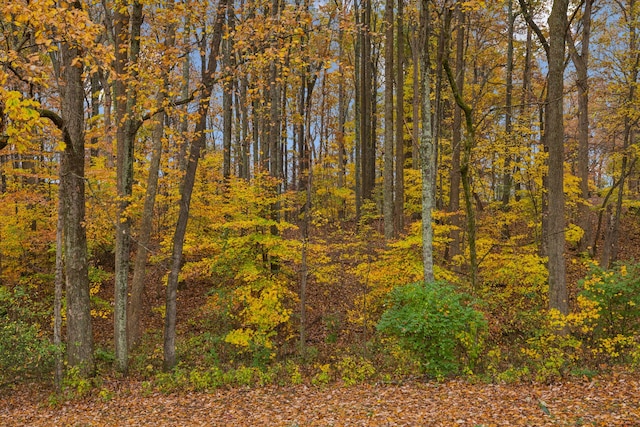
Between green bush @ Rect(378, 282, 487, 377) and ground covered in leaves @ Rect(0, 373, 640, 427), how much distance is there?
0.46m

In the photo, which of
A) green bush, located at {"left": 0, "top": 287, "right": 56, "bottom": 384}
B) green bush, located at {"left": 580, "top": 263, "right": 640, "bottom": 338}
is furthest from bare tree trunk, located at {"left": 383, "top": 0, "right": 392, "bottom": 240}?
green bush, located at {"left": 0, "top": 287, "right": 56, "bottom": 384}

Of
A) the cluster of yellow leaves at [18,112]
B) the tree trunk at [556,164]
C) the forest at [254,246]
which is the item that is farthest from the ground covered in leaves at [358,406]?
the cluster of yellow leaves at [18,112]

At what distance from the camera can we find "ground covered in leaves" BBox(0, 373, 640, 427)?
545 cm

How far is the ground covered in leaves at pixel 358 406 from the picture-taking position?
5.45 metres

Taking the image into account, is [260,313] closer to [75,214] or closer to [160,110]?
[75,214]

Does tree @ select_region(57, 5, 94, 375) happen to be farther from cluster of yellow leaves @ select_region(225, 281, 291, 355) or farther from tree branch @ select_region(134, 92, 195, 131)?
cluster of yellow leaves @ select_region(225, 281, 291, 355)

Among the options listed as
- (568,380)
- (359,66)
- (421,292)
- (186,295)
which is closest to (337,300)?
(186,295)

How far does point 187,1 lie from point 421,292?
6.80 metres

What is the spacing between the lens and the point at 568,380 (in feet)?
22.2

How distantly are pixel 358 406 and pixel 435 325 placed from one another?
177cm

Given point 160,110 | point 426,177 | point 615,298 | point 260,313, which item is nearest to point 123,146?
point 160,110

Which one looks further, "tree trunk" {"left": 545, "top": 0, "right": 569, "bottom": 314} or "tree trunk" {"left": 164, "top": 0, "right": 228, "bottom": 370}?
"tree trunk" {"left": 164, "top": 0, "right": 228, "bottom": 370}

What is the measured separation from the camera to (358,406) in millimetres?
6488

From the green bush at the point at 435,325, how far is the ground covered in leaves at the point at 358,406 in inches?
17.9
